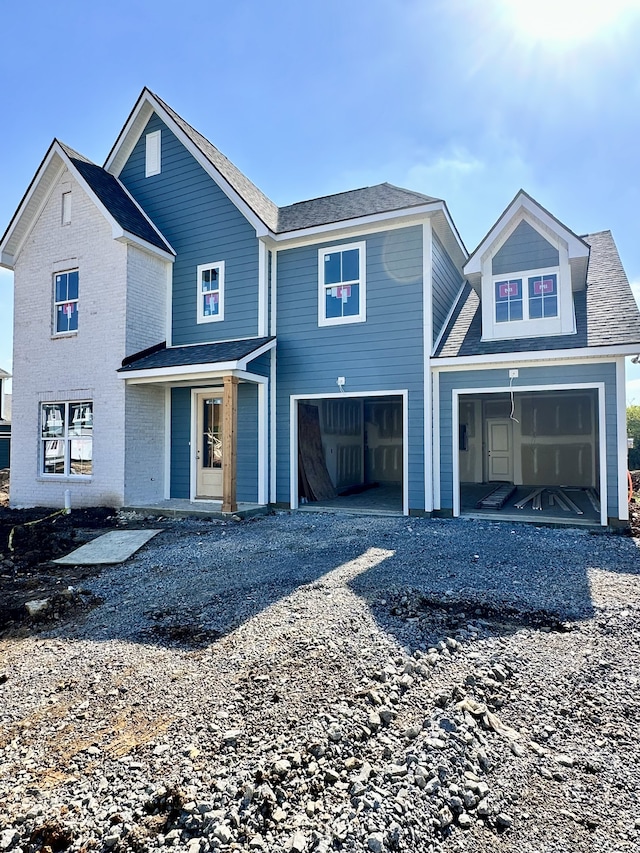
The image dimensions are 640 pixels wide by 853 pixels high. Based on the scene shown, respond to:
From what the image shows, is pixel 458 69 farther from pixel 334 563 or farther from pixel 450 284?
pixel 334 563

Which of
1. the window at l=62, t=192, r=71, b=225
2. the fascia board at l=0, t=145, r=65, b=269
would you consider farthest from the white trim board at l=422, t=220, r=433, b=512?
the fascia board at l=0, t=145, r=65, b=269

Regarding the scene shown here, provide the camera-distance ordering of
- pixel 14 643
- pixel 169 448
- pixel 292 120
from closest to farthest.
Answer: pixel 14 643, pixel 292 120, pixel 169 448

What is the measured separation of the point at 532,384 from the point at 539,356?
552mm

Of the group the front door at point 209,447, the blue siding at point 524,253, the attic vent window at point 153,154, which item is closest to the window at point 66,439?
the front door at point 209,447

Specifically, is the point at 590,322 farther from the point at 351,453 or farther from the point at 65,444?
the point at 65,444

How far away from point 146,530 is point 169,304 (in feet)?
19.8

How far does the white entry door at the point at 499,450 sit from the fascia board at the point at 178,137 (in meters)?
9.95

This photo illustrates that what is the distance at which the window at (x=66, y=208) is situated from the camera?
12.0 meters

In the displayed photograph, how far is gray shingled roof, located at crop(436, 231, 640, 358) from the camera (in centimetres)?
884

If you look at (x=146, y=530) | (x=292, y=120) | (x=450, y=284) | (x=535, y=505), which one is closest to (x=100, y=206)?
(x=292, y=120)

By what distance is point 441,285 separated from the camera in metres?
11.1

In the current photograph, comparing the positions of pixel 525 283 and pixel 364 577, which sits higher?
pixel 525 283

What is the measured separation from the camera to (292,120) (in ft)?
36.8

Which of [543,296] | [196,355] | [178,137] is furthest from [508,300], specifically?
[178,137]
